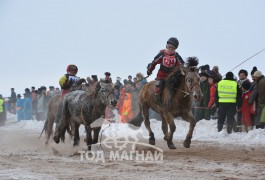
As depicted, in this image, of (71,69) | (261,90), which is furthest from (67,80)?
(261,90)

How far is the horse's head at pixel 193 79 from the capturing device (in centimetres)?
1249

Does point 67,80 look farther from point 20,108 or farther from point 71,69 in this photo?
point 20,108

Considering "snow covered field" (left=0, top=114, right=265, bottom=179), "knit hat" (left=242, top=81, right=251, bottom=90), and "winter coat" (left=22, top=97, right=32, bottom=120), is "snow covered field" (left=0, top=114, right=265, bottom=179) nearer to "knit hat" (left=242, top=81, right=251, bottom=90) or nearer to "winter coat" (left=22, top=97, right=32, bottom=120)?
"knit hat" (left=242, top=81, right=251, bottom=90)

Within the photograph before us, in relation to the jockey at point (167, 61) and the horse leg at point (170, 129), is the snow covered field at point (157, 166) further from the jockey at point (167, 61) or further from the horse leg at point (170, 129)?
the jockey at point (167, 61)

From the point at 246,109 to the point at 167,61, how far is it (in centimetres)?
533

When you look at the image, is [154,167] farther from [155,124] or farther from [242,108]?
[155,124]

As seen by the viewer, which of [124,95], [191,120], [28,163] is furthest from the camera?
[124,95]

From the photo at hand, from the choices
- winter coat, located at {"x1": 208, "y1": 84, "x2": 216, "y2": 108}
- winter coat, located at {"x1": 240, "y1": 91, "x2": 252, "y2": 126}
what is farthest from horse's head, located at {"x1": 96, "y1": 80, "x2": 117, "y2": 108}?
winter coat, located at {"x1": 208, "y1": 84, "x2": 216, "y2": 108}

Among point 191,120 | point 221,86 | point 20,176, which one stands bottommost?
point 20,176

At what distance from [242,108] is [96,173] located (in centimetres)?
1054

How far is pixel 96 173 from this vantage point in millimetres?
8945

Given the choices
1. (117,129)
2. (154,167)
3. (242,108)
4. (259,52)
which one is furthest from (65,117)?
(117,129)

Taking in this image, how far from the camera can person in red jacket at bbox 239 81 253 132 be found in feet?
59.8

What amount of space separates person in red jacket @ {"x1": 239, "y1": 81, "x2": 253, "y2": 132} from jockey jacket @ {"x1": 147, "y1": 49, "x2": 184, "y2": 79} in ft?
16.8
